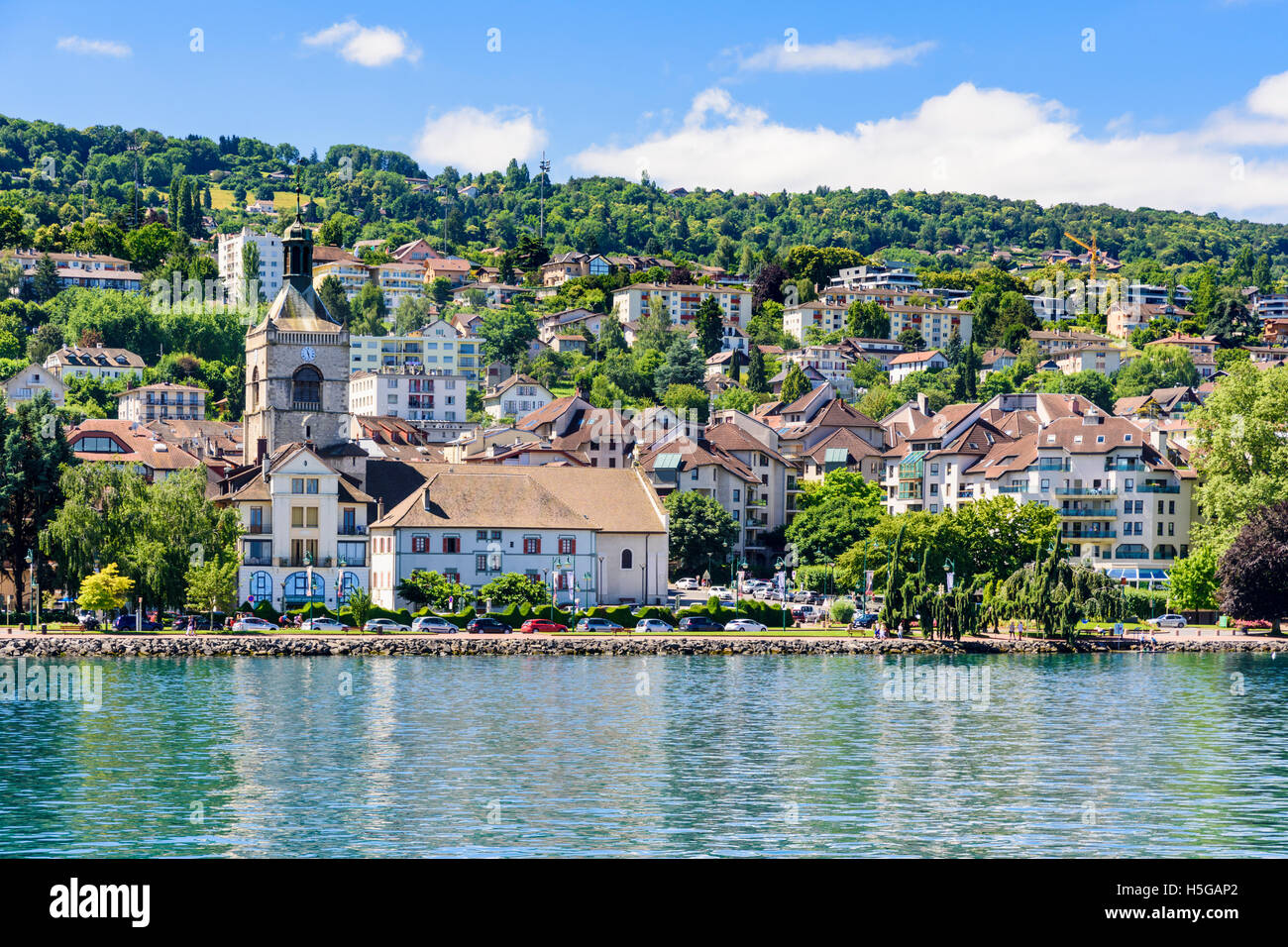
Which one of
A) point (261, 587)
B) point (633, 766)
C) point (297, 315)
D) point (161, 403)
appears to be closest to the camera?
point (633, 766)

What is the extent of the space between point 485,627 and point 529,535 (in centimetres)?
883

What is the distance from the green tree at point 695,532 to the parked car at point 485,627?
86.8 feet

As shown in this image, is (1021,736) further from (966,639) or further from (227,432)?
(227,432)

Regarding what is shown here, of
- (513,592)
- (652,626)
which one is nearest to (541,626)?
(513,592)

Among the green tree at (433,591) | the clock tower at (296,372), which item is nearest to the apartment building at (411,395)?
the clock tower at (296,372)

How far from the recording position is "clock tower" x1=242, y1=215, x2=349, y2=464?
92312 millimetres

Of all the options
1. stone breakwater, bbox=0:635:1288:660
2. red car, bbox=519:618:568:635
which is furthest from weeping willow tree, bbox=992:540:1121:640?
red car, bbox=519:618:568:635

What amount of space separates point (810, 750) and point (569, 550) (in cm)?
4569

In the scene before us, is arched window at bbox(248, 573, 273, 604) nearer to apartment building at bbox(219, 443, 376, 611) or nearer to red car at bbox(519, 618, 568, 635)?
apartment building at bbox(219, 443, 376, 611)

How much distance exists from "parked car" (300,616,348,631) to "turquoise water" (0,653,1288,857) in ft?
40.1

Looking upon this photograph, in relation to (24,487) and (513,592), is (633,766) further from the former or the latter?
(24,487)

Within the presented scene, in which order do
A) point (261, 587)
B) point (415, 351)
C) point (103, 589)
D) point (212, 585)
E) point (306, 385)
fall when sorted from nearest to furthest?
1. point (103, 589)
2. point (212, 585)
3. point (261, 587)
4. point (306, 385)
5. point (415, 351)

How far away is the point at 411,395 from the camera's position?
169 m
